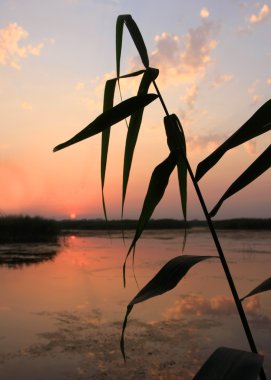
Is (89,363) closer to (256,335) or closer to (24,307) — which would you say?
(256,335)

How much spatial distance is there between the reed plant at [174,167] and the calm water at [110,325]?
2447mm

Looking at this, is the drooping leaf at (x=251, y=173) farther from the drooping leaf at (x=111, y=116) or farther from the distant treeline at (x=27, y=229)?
the distant treeline at (x=27, y=229)

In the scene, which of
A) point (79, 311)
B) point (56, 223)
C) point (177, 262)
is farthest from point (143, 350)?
point (56, 223)

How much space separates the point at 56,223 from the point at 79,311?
1003 centimetres

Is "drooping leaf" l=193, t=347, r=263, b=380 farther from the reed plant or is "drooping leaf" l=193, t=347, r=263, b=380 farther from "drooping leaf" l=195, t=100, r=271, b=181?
"drooping leaf" l=195, t=100, r=271, b=181

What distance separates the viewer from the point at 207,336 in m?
3.54

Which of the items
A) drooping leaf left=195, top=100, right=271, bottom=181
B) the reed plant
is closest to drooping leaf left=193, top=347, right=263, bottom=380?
the reed plant

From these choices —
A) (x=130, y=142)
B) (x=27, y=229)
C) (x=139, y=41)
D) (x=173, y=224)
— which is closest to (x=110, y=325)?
(x=130, y=142)

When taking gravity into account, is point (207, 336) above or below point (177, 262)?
below

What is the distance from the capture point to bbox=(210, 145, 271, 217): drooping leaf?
48 centimetres

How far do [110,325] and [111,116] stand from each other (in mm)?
3632

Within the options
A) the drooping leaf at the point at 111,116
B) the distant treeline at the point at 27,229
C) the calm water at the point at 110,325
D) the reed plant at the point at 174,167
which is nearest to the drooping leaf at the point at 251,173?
the reed plant at the point at 174,167

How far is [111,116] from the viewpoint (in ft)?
1.77

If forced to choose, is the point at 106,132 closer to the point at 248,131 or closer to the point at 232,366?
the point at 248,131
